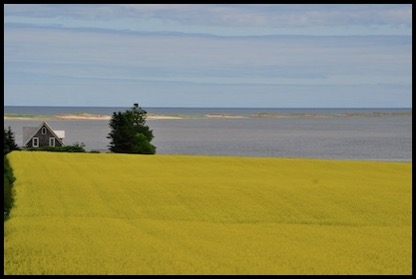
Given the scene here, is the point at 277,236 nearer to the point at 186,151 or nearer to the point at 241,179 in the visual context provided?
the point at 241,179

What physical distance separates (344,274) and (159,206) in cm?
1322

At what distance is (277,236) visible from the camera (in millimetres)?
21781

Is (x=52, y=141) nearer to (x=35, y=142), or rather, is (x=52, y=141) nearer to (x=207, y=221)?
(x=35, y=142)

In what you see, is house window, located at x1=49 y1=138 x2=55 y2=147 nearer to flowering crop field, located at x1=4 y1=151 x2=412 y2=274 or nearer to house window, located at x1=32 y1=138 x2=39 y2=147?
house window, located at x1=32 y1=138 x2=39 y2=147

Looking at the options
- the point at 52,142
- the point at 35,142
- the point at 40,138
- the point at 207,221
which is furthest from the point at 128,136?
the point at 207,221

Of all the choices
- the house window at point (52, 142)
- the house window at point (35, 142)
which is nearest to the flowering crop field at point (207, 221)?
the house window at point (35, 142)

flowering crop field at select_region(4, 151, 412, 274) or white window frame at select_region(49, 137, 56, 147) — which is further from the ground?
white window frame at select_region(49, 137, 56, 147)

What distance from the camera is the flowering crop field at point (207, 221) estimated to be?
1709 cm

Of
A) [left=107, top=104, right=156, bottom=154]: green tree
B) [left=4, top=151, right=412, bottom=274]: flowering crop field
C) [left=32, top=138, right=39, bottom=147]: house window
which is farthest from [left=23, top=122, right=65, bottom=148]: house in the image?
[left=4, top=151, right=412, bottom=274]: flowering crop field

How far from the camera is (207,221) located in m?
25.3

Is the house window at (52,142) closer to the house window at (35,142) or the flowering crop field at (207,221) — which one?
the house window at (35,142)

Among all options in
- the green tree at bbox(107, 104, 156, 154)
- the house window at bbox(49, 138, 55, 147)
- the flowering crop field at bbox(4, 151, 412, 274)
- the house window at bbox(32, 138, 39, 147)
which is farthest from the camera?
→ the house window at bbox(49, 138, 55, 147)

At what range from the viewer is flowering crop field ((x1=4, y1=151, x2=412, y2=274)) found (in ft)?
56.1

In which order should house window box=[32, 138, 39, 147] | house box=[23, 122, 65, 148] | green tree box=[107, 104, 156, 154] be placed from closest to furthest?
green tree box=[107, 104, 156, 154], house window box=[32, 138, 39, 147], house box=[23, 122, 65, 148]
